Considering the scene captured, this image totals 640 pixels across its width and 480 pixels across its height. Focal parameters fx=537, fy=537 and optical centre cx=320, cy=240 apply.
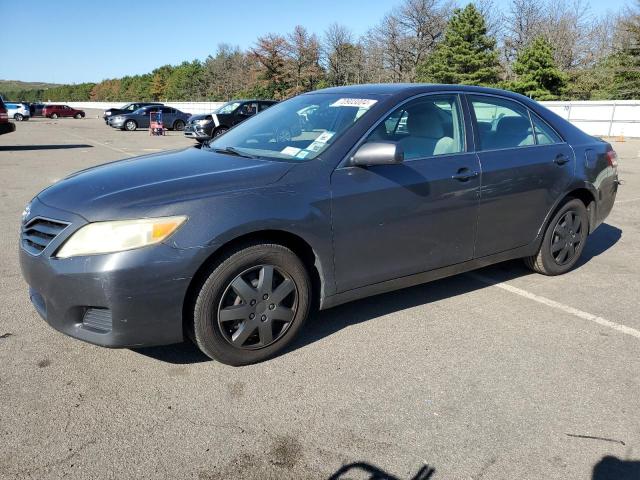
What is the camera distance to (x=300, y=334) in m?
3.58

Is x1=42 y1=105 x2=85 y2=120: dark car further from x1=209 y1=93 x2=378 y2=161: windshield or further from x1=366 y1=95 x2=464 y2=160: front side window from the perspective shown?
x1=366 y1=95 x2=464 y2=160: front side window

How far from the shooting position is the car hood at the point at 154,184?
2781 millimetres

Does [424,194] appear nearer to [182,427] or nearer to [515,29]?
[182,427]

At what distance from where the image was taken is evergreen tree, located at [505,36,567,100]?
3553 cm

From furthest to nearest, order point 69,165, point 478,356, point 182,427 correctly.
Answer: point 69,165 → point 478,356 → point 182,427

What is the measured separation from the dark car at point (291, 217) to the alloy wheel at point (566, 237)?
12cm

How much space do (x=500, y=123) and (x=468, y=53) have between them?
132 ft

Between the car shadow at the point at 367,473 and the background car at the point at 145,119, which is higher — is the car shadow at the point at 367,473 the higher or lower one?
the lower one

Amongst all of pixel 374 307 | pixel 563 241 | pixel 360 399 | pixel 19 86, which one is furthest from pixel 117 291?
pixel 19 86

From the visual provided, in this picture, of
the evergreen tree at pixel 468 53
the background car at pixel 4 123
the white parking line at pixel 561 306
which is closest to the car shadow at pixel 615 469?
the white parking line at pixel 561 306

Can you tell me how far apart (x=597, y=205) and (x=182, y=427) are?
13.7ft

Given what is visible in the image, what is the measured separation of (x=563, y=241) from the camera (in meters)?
4.72

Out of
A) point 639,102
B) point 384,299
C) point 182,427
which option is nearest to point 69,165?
point 384,299

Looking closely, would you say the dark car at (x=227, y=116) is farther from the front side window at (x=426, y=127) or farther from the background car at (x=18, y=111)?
the background car at (x=18, y=111)
